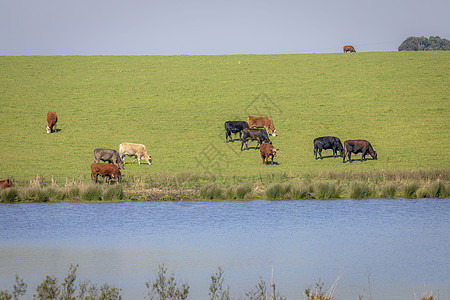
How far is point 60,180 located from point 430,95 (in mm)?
36460

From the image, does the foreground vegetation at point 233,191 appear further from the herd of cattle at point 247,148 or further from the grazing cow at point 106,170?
the herd of cattle at point 247,148

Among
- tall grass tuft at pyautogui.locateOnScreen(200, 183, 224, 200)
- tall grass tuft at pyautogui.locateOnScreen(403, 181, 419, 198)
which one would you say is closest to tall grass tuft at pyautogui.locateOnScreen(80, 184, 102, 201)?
tall grass tuft at pyautogui.locateOnScreen(200, 183, 224, 200)

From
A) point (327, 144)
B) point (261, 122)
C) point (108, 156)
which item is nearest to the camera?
point (108, 156)

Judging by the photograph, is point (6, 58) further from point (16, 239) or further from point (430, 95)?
point (16, 239)

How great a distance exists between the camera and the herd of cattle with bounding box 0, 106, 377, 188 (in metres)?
28.6

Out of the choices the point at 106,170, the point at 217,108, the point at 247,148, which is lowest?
the point at 106,170

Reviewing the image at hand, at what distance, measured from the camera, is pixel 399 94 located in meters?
55.1

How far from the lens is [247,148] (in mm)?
40156

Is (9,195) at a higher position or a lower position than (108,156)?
lower

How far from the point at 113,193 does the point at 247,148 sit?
15.8m

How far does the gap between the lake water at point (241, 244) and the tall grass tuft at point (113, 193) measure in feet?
2.29

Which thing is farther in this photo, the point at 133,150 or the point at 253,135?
the point at 253,135

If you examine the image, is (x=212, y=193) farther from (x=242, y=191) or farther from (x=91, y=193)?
(x=91, y=193)

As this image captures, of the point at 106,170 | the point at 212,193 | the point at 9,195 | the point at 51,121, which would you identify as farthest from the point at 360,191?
the point at 51,121
